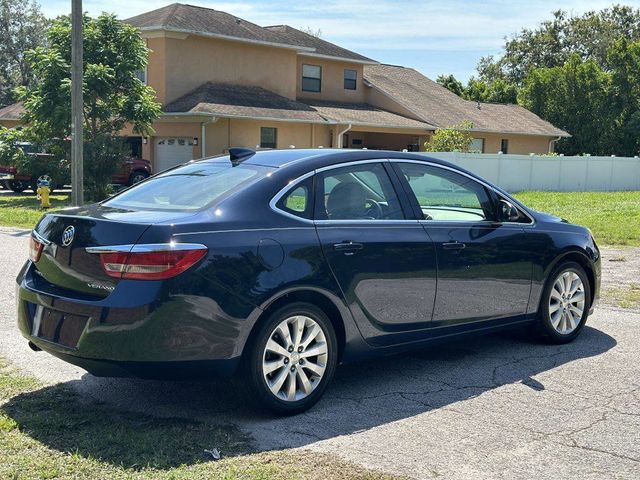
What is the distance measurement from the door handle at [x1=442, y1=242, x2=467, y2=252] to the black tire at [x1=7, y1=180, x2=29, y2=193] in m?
24.8

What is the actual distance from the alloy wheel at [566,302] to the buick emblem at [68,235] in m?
3.97

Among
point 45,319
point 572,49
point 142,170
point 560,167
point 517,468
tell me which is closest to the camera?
point 517,468

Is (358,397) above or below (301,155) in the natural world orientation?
below

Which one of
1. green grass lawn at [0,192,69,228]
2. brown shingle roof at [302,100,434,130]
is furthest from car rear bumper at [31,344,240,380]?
brown shingle roof at [302,100,434,130]

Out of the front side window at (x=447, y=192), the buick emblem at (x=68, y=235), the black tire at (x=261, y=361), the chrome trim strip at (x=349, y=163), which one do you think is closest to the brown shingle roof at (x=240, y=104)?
the front side window at (x=447, y=192)

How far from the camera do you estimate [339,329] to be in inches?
209

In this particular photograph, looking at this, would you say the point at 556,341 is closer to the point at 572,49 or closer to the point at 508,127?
the point at 508,127

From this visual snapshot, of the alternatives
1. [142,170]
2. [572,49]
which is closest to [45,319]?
[142,170]

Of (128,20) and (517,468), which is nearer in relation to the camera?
(517,468)

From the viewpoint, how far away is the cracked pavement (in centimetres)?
437

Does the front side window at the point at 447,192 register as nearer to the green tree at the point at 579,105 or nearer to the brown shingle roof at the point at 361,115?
the brown shingle roof at the point at 361,115

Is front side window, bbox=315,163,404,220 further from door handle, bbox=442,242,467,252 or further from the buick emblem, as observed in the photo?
the buick emblem

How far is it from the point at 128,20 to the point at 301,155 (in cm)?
2797

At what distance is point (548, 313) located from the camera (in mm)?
6723
